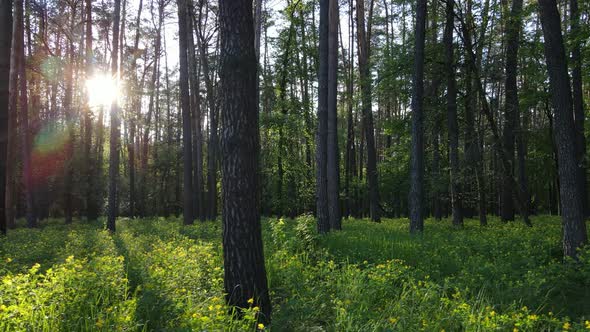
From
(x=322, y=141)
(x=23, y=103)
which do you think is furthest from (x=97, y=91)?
(x=322, y=141)

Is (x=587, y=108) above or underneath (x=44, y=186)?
above

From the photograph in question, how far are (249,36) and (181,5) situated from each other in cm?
1359

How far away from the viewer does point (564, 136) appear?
732 centimetres

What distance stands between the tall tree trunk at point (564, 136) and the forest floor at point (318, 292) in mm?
702

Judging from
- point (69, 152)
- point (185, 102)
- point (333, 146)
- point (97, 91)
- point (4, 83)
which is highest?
point (97, 91)

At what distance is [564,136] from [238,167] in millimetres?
6398

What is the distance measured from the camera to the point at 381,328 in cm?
375

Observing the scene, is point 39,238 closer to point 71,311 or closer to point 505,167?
point 71,311

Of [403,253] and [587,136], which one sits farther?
[587,136]

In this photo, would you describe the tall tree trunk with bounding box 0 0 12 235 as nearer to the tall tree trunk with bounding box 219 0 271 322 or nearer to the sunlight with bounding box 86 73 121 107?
the tall tree trunk with bounding box 219 0 271 322

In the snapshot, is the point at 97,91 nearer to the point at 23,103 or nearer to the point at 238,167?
the point at 23,103

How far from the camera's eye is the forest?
4113 millimetres

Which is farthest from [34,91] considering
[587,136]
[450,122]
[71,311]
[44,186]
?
[587,136]

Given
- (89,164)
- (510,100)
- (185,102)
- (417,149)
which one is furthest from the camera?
(89,164)
